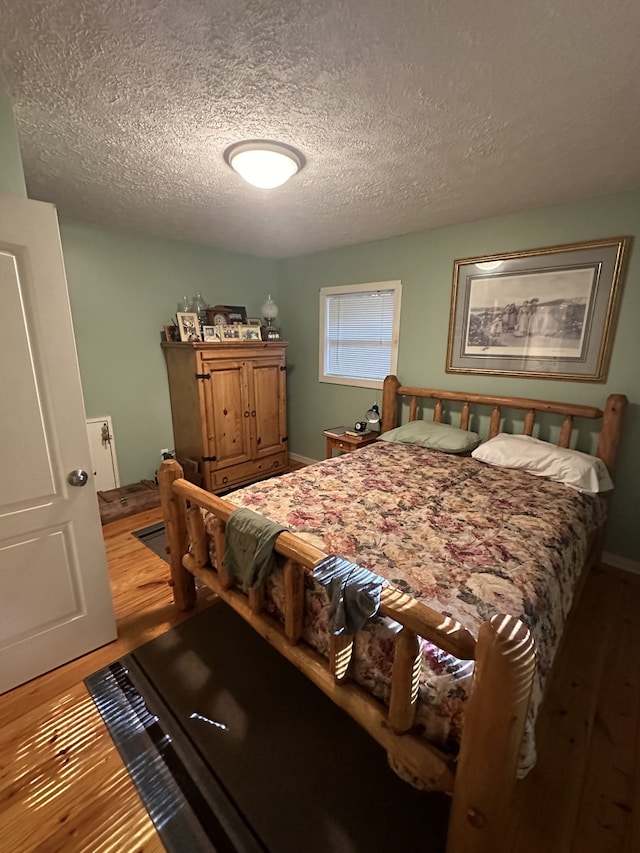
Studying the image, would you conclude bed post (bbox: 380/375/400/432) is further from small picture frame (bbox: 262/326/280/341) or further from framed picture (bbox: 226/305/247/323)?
framed picture (bbox: 226/305/247/323)

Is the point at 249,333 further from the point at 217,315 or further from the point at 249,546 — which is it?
the point at 249,546

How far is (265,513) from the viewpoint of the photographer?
5.77 feet

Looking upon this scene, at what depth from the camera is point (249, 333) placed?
3.54 m

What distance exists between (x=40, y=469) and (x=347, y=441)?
7.57 feet

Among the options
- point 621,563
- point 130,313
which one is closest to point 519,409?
point 621,563

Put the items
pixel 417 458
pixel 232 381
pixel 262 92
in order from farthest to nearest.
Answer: pixel 232 381 < pixel 417 458 < pixel 262 92

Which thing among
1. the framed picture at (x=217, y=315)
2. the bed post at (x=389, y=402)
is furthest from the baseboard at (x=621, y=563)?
the framed picture at (x=217, y=315)

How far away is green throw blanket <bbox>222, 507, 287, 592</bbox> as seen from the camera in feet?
4.39

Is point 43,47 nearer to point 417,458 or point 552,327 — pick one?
point 417,458

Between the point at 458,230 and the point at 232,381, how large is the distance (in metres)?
2.27

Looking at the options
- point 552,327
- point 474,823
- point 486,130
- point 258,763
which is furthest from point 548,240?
point 258,763

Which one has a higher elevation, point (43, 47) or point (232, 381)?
point (43, 47)

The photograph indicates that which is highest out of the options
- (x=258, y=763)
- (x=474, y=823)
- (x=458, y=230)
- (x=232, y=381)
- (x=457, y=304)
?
(x=458, y=230)

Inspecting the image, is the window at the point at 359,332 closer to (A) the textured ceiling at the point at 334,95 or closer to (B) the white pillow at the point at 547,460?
(A) the textured ceiling at the point at 334,95
